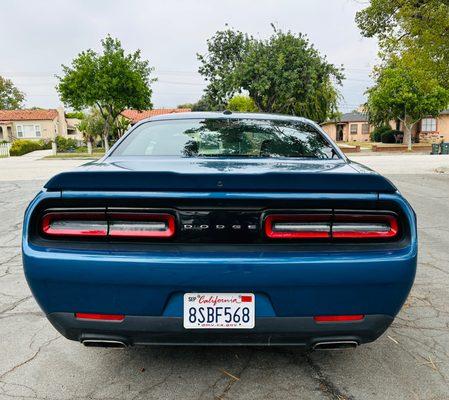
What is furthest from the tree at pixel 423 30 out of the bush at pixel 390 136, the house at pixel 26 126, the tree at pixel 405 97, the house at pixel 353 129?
the house at pixel 26 126

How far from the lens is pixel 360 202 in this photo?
1.86 m

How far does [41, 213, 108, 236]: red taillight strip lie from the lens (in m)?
1.90

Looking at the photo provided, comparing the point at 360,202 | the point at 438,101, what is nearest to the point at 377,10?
the point at 360,202

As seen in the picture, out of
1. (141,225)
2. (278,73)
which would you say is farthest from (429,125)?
(141,225)

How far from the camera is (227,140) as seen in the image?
3020mm

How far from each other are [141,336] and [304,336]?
763 mm

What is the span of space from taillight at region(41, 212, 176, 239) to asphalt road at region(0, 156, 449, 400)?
2.99ft

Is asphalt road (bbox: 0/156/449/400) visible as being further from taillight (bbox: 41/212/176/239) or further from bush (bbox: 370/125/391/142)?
bush (bbox: 370/125/391/142)

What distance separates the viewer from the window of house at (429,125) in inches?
1718

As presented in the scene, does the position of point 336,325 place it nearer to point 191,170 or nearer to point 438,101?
point 191,170

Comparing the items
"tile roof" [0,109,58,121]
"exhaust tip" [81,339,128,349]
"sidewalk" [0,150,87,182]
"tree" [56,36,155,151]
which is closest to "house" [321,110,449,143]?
"tree" [56,36,155,151]

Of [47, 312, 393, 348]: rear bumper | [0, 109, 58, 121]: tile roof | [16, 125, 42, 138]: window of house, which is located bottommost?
[47, 312, 393, 348]: rear bumper

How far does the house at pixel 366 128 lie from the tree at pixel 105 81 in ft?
81.5

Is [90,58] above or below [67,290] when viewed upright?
above
